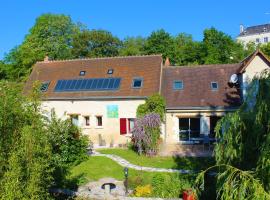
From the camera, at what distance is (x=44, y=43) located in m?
56.8

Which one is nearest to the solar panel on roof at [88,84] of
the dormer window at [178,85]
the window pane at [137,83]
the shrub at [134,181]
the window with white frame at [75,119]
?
the window pane at [137,83]

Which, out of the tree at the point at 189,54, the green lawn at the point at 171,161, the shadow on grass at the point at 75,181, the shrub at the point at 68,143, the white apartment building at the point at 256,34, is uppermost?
the white apartment building at the point at 256,34

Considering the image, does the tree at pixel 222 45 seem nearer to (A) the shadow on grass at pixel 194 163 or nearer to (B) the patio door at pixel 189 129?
(B) the patio door at pixel 189 129

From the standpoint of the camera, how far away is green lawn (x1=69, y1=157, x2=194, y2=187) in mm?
18664

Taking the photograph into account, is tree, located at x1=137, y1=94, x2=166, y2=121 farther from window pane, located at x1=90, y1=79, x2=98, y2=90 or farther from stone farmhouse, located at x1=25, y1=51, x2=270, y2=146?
window pane, located at x1=90, y1=79, x2=98, y2=90

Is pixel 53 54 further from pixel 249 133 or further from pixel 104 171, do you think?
pixel 249 133

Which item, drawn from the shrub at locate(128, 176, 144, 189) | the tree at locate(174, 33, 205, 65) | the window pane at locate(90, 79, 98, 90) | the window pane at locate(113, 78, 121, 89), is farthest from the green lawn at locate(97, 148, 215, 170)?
the tree at locate(174, 33, 205, 65)

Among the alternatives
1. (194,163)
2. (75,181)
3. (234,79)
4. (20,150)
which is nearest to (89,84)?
(234,79)

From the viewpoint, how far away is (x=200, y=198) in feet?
48.4

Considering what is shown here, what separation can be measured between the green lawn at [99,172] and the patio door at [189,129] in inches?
330

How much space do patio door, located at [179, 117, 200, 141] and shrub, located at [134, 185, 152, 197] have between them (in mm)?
13454

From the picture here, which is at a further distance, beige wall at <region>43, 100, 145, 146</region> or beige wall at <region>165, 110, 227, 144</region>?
beige wall at <region>43, 100, 145, 146</region>

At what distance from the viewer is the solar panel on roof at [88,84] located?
1229 inches

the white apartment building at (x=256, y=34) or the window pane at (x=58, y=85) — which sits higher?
the white apartment building at (x=256, y=34)
